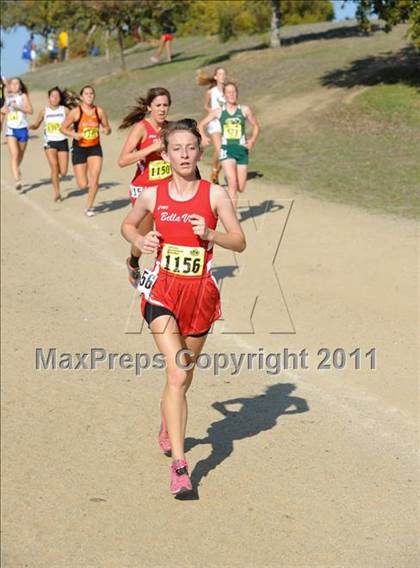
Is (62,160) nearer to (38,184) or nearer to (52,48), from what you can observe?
(38,184)

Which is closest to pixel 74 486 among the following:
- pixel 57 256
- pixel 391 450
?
pixel 391 450

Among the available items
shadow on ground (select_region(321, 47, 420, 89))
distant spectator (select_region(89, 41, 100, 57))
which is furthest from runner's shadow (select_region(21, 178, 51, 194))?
distant spectator (select_region(89, 41, 100, 57))

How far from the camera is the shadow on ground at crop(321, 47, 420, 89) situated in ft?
90.6

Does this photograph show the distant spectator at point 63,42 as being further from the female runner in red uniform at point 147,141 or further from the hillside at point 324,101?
the female runner in red uniform at point 147,141

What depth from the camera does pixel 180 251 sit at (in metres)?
6.77

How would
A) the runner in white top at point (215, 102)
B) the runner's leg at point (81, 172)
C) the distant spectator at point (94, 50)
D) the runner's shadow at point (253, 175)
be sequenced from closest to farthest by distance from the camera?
1. the runner in white top at point (215, 102)
2. the runner's leg at point (81, 172)
3. the runner's shadow at point (253, 175)
4. the distant spectator at point (94, 50)

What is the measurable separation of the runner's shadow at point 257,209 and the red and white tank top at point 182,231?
362 inches

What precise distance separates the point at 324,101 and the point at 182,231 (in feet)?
70.1

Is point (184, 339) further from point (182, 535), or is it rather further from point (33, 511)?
point (33, 511)

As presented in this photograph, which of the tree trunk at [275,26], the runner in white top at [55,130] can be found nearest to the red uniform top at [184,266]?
the runner in white top at [55,130]

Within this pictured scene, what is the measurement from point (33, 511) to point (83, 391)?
215 centimetres

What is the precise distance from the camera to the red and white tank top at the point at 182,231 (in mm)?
6734

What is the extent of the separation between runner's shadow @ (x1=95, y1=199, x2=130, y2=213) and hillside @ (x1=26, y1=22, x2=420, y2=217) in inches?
66.4

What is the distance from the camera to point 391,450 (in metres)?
7.96
